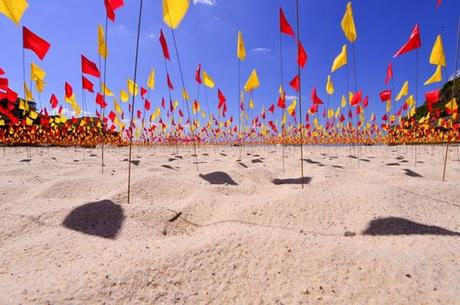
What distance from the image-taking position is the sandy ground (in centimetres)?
161

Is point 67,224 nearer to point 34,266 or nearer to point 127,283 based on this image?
point 34,266

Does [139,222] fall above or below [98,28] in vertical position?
below

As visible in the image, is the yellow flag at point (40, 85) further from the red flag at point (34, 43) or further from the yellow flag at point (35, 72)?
the red flag at point (34, 43)

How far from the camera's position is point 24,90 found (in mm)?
11156

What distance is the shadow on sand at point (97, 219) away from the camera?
8.55 ft

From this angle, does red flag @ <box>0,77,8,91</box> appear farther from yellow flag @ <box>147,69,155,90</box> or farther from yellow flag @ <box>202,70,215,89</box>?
yellow flag @ <box>202,70,215,89</box>

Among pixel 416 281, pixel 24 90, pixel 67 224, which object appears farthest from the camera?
pixel 24 90

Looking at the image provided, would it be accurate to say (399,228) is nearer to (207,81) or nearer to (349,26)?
(349,26)

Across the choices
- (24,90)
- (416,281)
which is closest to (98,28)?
(416,281)

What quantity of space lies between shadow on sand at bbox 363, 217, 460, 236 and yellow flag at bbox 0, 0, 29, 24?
4.94 metres

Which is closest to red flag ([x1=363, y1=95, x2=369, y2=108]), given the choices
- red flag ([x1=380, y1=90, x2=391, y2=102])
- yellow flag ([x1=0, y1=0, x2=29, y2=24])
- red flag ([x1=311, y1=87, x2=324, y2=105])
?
red flag ([x1=380, y1=90, x2=391, y2=102])

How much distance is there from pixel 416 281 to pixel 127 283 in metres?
1.78

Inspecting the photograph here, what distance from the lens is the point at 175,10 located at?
3.90 meters

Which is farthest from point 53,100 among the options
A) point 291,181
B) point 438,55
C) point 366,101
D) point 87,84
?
point 366,101
